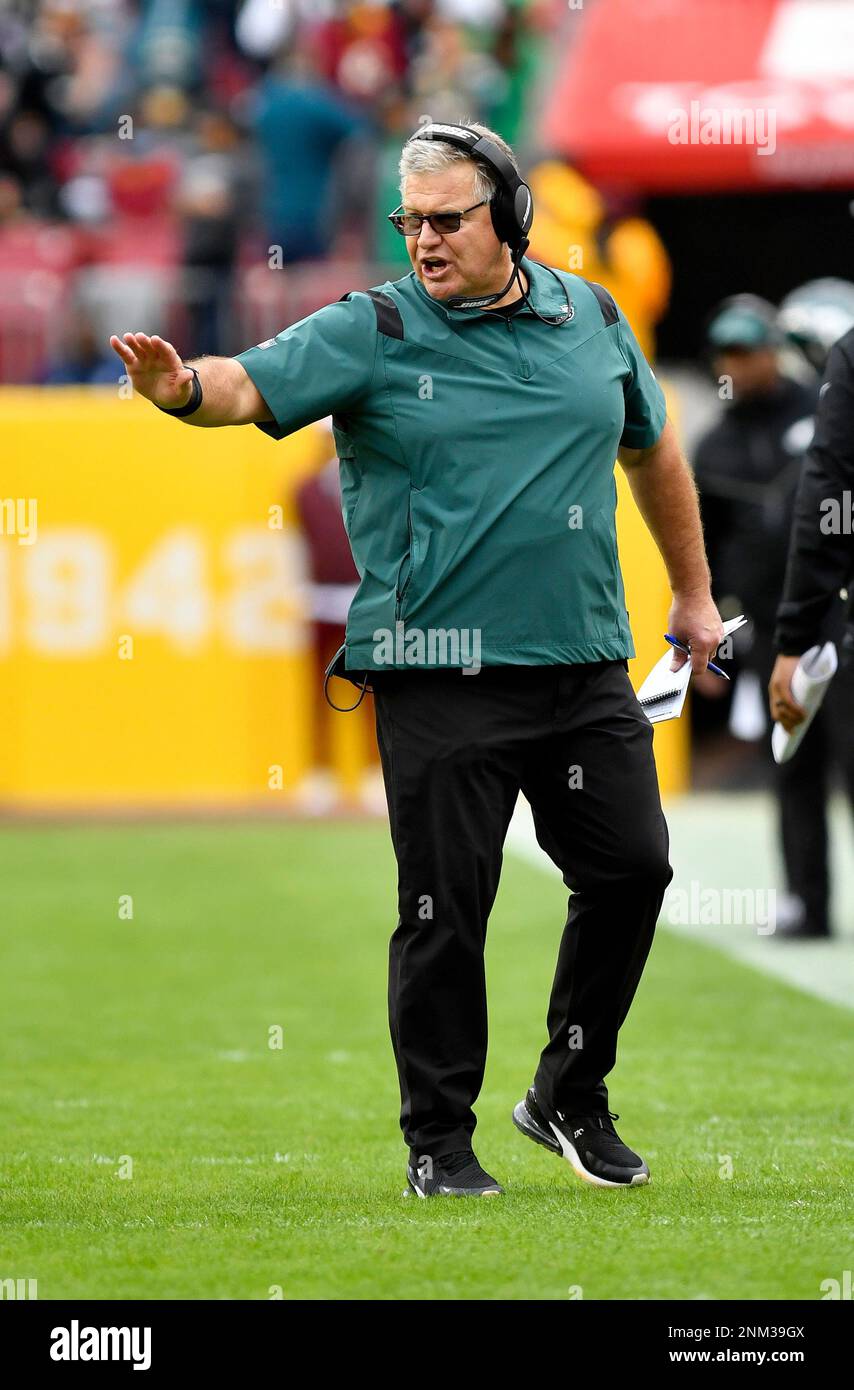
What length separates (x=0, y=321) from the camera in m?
15.8

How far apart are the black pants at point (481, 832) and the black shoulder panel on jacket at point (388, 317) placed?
71 centimetres

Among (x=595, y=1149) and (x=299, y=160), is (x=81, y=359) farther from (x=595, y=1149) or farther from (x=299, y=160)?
(x=595, y=1149)

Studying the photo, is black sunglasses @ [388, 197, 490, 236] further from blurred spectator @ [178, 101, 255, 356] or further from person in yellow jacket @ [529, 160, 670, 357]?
person in yellow jacket @ [529, 160, 670, 357]

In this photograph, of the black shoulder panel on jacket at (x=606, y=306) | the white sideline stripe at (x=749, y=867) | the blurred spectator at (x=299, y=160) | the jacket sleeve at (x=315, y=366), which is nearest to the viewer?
the jacket sleeve at (x=315, y=366)

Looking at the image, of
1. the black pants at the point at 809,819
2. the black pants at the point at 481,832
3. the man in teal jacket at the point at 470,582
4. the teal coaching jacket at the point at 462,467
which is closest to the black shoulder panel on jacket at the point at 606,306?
the man in teal jacket at the point at 470,582

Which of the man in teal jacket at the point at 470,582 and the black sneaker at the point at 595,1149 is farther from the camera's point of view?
the black sneaker at the point at 595,1149

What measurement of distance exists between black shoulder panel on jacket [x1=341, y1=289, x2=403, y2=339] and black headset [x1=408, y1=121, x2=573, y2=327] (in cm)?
12

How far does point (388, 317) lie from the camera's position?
4984mm

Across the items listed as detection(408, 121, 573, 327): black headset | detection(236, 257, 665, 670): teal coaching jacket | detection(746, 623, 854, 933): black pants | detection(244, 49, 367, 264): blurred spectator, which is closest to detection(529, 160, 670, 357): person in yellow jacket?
detection(244, 49, 367, 264): blurred spectator

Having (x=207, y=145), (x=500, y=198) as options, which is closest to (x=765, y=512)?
(x=500, y=198)

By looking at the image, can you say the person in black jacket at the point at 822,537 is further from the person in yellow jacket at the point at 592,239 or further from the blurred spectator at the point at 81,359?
the blurred spectator at the point at 81,359

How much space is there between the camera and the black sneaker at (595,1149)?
5266 millimetres

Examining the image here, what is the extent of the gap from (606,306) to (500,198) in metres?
0.39
